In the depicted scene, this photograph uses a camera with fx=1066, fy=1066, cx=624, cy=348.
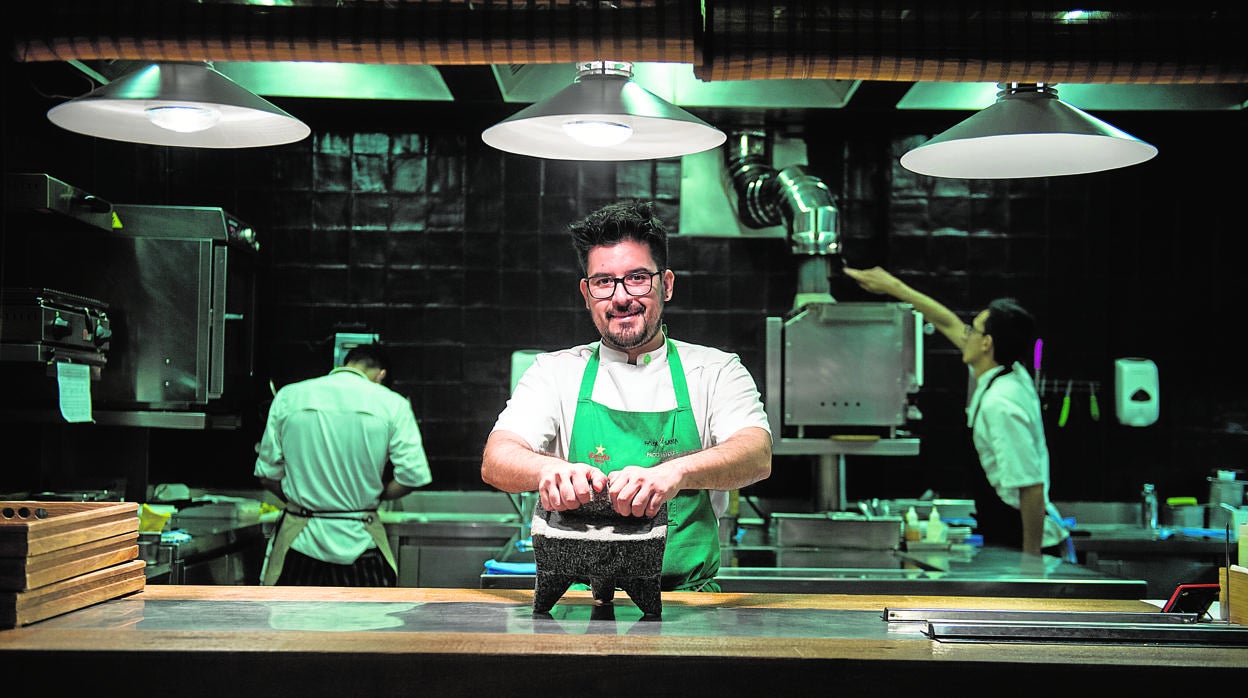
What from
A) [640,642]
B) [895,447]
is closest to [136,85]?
[640,642]

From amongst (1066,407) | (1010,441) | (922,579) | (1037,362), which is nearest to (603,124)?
(922,579)

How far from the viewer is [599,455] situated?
2652 millimetres

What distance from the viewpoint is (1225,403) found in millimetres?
5871

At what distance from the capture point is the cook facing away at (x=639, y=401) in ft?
8.35

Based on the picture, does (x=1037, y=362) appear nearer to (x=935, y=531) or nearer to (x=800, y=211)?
(x=935, y=531)

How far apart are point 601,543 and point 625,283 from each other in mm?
783

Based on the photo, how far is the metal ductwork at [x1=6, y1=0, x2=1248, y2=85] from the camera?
80.0 inches

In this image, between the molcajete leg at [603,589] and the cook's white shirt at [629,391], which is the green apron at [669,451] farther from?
the molcajete leg at [603,589]

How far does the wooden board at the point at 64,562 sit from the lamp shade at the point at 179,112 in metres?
0.95

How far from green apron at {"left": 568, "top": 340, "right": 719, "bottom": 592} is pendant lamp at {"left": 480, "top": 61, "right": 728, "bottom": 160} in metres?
0.55

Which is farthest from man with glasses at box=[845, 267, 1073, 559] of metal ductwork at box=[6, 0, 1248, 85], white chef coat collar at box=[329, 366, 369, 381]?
white chef coat collar at box=[329, 366, 369, 381]

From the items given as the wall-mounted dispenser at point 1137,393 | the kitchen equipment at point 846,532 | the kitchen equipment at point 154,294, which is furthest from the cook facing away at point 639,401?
the wall-mounted dispenser at point 1137,393

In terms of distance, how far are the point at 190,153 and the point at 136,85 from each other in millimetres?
3796

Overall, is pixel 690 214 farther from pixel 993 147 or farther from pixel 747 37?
pixel 747 37
